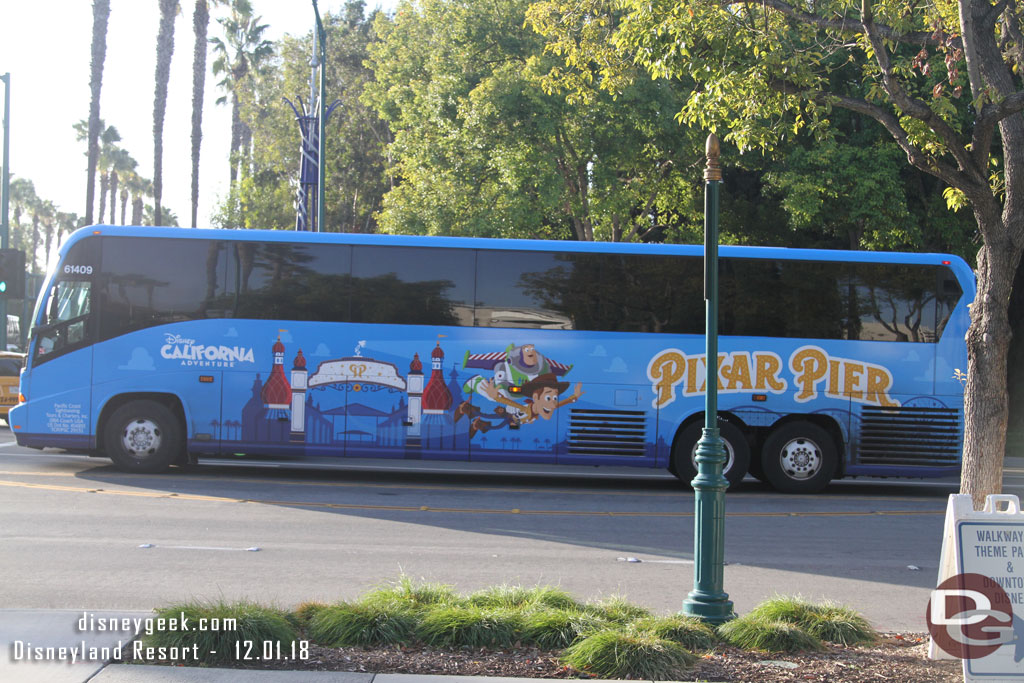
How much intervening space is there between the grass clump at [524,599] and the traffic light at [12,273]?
19528 millimetres

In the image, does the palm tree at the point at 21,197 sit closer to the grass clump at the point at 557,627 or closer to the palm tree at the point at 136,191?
the palm tree at the point at 136,191

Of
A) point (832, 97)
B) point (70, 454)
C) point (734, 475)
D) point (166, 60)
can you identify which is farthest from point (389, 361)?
point (166, 60)

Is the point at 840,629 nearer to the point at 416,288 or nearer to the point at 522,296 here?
the point at 522,296

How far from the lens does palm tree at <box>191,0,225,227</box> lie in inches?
1609

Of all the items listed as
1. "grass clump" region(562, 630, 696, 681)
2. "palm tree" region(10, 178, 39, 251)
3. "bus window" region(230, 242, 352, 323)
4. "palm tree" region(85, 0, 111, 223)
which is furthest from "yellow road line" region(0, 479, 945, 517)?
"palm tree" region(10, 178, 39, 251)

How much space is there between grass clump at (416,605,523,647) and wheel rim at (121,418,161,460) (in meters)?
9.31

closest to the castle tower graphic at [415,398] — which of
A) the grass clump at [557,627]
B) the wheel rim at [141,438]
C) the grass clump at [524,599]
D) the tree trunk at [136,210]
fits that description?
the wheel rim at [141,438]

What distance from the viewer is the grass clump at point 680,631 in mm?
5953

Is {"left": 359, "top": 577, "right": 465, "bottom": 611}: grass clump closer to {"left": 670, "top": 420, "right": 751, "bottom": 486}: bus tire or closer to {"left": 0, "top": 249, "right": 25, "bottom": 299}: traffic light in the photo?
{"left": 670, "top": 420, "right": 751, "bottom": 486}: bus tire

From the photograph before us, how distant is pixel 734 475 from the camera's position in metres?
13.9

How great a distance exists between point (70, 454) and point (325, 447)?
18.3 ft

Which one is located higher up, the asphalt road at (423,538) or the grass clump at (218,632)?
the grass clump at (218,632)

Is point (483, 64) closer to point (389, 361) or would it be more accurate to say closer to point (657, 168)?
point (657, 168)

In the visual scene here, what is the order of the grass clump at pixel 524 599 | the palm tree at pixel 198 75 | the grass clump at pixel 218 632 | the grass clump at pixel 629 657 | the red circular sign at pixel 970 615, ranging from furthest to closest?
the palm tree at pixel 198 75 → the grass clump at pixel 524 599 → the grass clump at pixel 218 632 → the grass clump at pixel 629 657 → the red circular sign at pixel 970 615
